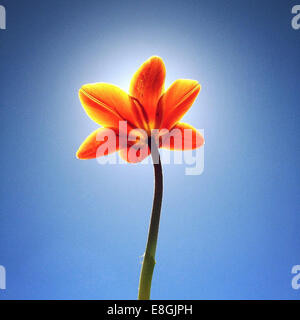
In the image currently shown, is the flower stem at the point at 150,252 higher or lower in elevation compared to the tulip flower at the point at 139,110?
lower

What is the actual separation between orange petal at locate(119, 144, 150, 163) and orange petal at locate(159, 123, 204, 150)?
24 millimetres

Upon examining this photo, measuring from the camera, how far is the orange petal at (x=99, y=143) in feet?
1.28

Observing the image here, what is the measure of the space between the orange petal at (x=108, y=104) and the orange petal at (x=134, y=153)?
4 cm

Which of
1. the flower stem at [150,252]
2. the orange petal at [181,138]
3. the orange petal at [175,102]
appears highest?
the orange petal at [175,102]

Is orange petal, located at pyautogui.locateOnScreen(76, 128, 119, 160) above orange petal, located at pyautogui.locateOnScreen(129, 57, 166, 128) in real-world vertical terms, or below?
below

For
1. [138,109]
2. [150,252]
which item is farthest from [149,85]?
[150,252]

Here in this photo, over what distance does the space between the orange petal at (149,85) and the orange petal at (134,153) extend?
4cm

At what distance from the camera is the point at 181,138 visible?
1.32 ft

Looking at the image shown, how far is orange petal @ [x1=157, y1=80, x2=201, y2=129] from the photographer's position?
39 cm

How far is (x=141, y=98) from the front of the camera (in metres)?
0.39

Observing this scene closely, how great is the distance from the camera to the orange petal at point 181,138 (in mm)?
399
